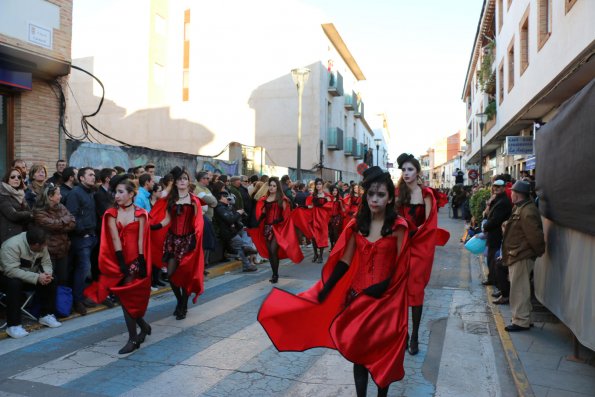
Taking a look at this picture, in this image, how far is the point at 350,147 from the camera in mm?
40156

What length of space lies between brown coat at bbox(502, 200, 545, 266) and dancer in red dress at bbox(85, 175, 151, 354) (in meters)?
4.11

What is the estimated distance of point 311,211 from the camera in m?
11.9

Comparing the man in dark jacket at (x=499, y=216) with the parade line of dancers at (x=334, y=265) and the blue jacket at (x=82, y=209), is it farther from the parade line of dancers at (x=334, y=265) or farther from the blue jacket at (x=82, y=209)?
the blue jacket at (x=82, y=209)

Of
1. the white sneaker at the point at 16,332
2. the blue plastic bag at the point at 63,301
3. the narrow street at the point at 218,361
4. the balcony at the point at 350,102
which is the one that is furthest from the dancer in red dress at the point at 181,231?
the balcony at the point at 350,102

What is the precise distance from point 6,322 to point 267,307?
394 cm

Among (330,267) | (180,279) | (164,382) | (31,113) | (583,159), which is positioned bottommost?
(164,382)

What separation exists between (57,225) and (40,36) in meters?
5.98

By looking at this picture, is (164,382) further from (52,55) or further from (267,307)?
(52,55)

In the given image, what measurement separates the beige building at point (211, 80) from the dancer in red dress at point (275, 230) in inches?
781

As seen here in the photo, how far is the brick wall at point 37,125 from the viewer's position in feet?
35.2

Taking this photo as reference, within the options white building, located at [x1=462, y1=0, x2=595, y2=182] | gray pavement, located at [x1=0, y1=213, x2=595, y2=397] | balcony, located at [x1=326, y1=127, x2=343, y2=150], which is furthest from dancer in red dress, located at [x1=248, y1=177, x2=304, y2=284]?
balcony, located at [x1=326, y1=127, x2=343, y2=150]

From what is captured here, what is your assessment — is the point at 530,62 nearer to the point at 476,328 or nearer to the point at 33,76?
the point at 476,328

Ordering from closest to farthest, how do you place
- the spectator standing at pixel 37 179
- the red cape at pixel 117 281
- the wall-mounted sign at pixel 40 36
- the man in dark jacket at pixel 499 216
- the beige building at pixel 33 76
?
the red cape at pixel 117 281 → the spectator standing at pixel 37 179 → the man in dark jacket at pixel 499 216 → the beige building at pixel 33 76 → the wall-mounted sign at pixel 40 36

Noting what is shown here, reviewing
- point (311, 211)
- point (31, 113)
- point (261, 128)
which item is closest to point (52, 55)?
point (31, 113)
